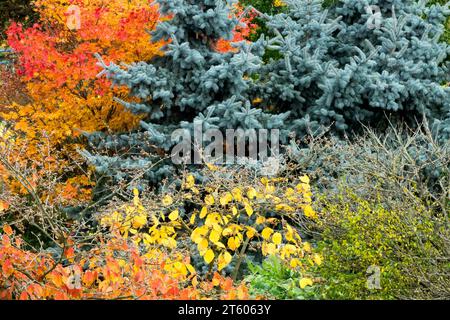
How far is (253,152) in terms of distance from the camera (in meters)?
9.13

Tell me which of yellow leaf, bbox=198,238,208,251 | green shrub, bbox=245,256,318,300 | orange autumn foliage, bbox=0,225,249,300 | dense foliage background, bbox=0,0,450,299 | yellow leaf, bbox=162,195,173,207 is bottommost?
green shrub, bbox=245,256,318,300

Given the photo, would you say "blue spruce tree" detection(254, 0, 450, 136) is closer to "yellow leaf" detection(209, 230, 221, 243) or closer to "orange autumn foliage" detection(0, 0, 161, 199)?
"orange autumn foliage" detection(0, 0, 161, 199)

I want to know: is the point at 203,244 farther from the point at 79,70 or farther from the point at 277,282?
the point at 79,70

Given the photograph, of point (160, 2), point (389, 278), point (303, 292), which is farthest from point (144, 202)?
point (160, 2)

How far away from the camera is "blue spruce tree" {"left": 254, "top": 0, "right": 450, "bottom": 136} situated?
31.2 ft

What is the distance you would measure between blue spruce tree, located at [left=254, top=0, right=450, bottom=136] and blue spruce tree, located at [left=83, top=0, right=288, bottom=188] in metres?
0.44

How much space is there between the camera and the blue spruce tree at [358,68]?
9.50 metres

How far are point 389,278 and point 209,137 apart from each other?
326cm

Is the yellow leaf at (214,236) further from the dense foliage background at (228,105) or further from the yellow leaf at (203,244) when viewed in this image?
the dense foliage background at (228,105)

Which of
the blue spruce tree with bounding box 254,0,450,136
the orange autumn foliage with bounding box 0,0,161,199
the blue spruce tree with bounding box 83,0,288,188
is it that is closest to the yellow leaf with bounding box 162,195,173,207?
the blue spruce tree with bounding box 83,0,288,188

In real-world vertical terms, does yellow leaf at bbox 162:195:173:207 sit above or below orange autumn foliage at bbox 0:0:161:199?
below

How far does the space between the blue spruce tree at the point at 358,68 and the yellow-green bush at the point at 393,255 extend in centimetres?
299

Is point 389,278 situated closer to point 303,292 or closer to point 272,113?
point 303,292

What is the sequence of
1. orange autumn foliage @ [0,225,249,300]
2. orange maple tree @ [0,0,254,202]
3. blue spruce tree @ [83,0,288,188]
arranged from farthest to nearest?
1. orange maple tree @ [0,0,254,202]
2. blue spruce tree @ [83,0,288,188]
3. orange autumn foliage @ [0,225,249,300]
